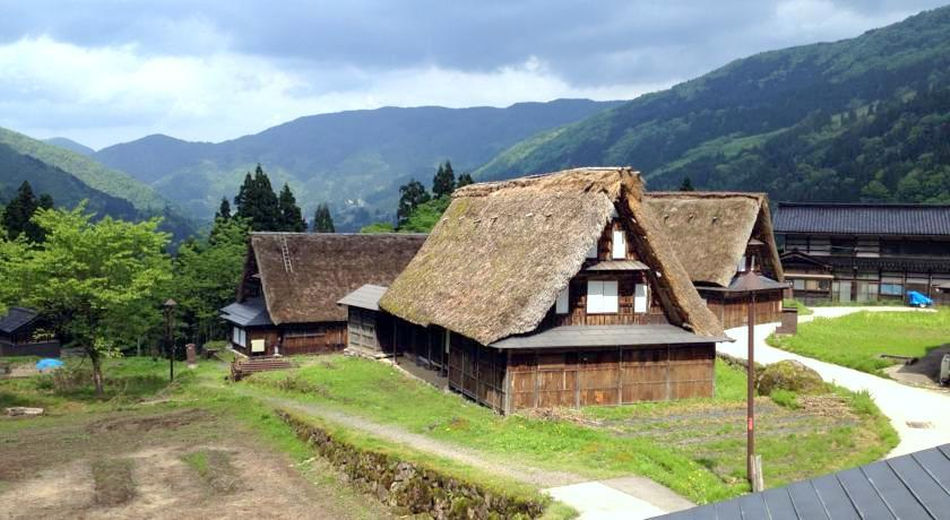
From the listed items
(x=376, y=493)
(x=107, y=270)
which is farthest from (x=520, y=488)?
(x=107, y=270)

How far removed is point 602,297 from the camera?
24484 mm

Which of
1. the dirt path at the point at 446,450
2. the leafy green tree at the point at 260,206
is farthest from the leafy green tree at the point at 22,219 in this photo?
the dirt path at the point at 446,450

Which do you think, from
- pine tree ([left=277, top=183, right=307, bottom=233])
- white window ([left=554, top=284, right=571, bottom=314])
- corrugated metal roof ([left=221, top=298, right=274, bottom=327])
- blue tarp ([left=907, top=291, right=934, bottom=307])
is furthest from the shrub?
pine tree ([left=277, top=183, right=307, bottom=233])

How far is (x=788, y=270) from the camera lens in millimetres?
54969

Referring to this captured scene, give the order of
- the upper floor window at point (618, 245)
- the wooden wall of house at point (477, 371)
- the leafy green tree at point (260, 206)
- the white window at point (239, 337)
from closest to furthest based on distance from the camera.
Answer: the wooden wall of house at point (477, 371) → the upper floor window at point (618, 245) → the white window at point (239, 337) → the leafy green tree at point (260, 206)

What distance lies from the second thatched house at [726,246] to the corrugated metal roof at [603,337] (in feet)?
45.0

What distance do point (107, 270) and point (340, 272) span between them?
13148 millimetres

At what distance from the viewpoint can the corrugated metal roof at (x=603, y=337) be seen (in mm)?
22208

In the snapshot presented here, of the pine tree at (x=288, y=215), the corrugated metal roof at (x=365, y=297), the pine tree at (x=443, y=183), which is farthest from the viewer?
Answer: the pine tree at (x=443, y=183)

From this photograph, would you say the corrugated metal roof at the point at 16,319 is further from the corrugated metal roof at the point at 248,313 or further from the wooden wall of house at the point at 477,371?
the wooden wall of house at the point at 477,371

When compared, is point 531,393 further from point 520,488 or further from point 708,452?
point 520,488

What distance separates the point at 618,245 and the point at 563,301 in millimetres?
2683

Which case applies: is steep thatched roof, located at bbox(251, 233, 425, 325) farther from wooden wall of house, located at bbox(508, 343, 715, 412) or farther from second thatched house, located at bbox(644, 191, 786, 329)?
wooden wall of house, located at bbox(508, 343, 715, 412)

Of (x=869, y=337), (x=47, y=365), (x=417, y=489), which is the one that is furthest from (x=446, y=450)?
(x=47, y=365)
